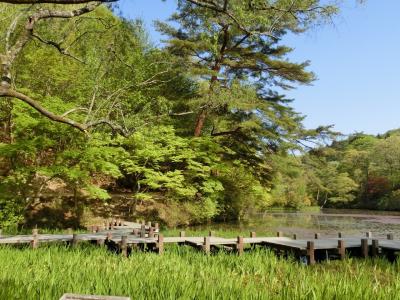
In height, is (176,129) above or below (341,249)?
→ above

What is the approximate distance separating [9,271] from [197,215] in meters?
17.2

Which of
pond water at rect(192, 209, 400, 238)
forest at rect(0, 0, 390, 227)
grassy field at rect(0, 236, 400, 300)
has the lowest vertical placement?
pond water at rect(192, 209, 400, 238)

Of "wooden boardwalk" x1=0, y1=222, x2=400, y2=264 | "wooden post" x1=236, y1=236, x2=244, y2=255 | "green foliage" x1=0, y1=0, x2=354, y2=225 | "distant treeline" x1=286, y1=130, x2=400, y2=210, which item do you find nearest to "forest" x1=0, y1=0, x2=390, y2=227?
"green foliage" x1=0, y1=0, x2=354, y2=225

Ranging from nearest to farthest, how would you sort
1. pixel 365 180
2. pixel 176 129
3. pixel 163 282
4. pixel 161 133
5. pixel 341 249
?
pixel 163 282 < pixel 341 249 < pixel 161 133 < pixel 176 129 < pixel 365 180

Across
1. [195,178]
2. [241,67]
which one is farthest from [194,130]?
[241,67]

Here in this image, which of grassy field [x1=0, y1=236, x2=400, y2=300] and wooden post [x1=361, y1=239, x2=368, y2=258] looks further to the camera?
wooden post [x1=361, y1=239, x2=368, y2=258]

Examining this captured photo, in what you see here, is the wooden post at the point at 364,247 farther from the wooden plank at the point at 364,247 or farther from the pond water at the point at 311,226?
the pond water at the point at 311,226

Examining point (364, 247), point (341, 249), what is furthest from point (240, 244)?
point (364, 247)

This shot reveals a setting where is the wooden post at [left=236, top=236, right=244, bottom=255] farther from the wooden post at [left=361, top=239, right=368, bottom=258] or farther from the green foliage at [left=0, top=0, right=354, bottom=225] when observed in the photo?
the green foliage at [left=0, top=0, right=354, bottom=225]

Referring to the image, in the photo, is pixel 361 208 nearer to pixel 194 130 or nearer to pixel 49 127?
pixel 194 130

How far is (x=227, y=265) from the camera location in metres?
10.2

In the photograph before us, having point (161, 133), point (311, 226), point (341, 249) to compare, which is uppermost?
point (161, 133)

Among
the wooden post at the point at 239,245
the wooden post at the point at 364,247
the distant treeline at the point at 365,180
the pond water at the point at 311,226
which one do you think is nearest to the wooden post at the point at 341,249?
the wooden post at the point at 364,247

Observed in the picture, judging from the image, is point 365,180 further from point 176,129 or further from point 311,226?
point 176,129
